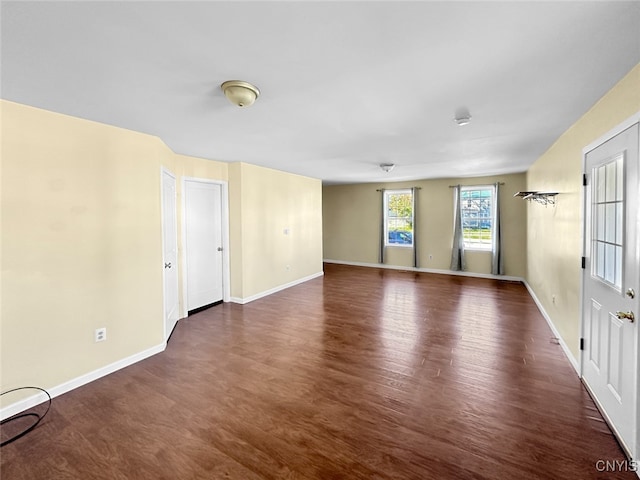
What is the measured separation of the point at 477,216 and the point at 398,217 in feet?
6.46

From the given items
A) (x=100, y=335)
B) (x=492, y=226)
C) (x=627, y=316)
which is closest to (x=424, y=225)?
(x=492, y=226)

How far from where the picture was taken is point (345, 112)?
2574 mm

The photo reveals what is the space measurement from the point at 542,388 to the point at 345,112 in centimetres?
296

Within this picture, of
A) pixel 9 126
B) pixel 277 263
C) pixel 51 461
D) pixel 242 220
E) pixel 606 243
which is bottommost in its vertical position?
pixel 51 461

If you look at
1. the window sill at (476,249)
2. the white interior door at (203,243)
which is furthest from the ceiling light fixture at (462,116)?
the window sill at (476,249)

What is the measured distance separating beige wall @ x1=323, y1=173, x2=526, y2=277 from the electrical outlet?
6822 mm

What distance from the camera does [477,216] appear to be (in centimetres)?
705

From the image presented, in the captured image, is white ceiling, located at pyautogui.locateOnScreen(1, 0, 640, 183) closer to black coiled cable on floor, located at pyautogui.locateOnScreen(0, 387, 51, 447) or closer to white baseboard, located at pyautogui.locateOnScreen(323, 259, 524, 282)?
black coiled cable on floor, located at pyautogui.locateOnScreen(0, 387, 51, 447)

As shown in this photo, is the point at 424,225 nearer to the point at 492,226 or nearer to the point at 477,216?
the point at 477,216

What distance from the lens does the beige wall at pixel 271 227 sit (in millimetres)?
5023

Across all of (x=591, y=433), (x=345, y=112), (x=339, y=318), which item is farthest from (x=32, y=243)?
(x=591, y=433)

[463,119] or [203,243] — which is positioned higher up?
[463,119]

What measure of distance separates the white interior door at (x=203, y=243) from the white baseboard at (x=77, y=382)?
134 cm

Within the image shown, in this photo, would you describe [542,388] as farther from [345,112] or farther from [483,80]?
[345,112]
